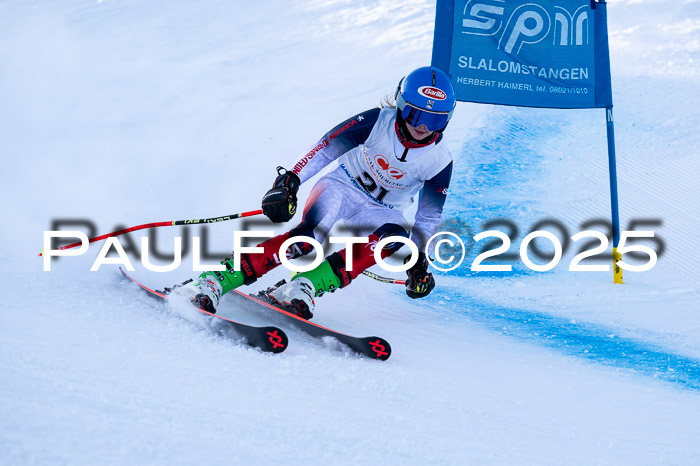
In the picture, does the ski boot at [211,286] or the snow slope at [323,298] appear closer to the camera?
the snow slope at [323,298]

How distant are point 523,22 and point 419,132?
74.9 inches

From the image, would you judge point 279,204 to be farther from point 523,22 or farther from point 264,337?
point 523,22

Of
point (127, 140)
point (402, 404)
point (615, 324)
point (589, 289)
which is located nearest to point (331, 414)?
point (402, 404)

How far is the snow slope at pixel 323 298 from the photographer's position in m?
2.04

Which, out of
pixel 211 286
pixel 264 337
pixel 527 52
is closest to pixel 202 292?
pixel 211 286

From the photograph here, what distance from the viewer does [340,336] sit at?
9.77 feet

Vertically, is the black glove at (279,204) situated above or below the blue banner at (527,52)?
below

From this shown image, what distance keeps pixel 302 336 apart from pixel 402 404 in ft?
2.79

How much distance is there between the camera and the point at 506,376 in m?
3.01

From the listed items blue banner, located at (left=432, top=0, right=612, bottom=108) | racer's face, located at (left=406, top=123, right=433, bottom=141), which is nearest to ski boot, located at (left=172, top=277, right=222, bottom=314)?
racer's face, located at (left=406, top=123, right=433, bottom=141)

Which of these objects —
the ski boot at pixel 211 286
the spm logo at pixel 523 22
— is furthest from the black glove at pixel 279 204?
the spm logo at pixel 523 22

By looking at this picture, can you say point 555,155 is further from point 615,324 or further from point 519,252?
point 615,324

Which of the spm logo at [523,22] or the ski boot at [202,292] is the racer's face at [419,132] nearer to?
the ski boot at [202,292]

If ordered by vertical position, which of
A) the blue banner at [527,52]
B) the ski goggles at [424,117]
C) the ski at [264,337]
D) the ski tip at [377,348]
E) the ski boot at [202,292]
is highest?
the blue banner at [527,52]
